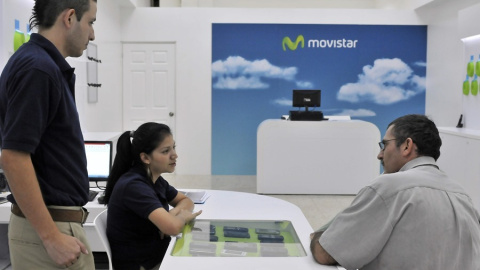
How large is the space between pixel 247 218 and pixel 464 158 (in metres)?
4.39

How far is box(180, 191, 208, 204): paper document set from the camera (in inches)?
114

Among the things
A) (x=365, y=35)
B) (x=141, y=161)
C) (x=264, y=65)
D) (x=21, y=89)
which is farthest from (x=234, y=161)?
(x=21, y=89)

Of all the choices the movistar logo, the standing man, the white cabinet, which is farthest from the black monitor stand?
the standing man

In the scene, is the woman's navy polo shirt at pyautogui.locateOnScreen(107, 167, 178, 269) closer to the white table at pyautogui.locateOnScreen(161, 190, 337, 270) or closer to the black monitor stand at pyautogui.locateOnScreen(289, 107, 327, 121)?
the white table at pyautogui.locateOnScreen(161, 190, 337, 270)

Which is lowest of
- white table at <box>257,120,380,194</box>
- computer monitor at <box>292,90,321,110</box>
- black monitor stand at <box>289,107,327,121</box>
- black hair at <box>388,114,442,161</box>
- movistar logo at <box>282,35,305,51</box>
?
white table at <box>257,120,380,194</box>

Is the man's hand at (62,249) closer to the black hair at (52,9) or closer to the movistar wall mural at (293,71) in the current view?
the black hair at (52,9)

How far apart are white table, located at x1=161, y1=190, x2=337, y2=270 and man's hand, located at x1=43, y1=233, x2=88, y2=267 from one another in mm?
433

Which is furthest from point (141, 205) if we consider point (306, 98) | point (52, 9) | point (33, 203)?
point (306, 98)

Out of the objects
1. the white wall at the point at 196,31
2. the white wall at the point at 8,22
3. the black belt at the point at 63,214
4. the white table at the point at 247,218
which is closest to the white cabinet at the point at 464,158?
the white wall at the point at 196,31

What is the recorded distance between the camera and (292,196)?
6.82m

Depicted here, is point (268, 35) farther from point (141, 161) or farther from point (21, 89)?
point (21, 89)

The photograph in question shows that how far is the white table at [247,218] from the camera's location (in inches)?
72.1

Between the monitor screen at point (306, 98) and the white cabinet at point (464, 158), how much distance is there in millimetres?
1692

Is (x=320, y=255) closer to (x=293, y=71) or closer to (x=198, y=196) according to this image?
(x=198, y=196)
